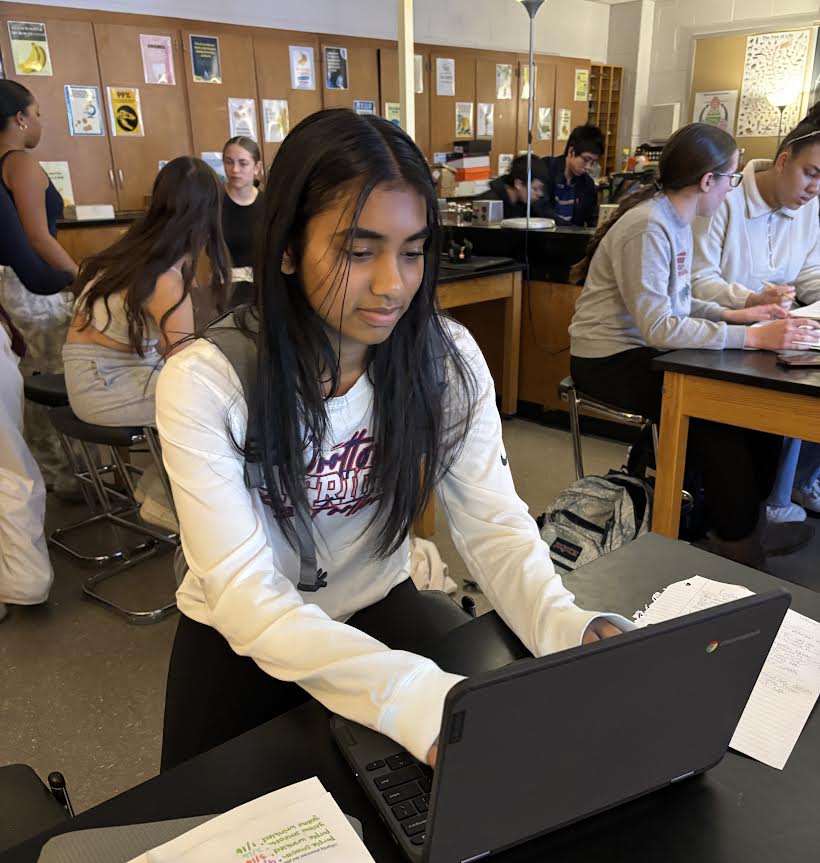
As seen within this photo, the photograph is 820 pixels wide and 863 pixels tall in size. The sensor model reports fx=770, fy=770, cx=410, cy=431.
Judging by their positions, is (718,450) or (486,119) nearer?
(718,450)

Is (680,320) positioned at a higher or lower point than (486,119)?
lower

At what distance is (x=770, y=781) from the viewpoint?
68cm

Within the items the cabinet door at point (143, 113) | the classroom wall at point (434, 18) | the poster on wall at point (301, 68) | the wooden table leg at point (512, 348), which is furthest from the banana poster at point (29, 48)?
the wooden table leg at point (512, 348)

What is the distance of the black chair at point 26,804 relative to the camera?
883 mm

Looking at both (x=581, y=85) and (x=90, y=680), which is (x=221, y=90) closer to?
(x=581, y=85)

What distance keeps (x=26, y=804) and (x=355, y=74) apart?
239 inches

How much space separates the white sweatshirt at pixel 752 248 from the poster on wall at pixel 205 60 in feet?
13.4

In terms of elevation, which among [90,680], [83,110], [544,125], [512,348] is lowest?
[90,680]

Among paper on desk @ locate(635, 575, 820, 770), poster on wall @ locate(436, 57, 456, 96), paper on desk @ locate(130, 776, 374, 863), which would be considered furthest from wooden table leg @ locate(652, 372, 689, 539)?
poster on wall @ locate(436, 57, 456, 96)

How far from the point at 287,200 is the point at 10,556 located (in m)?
1.62

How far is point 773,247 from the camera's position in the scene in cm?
258

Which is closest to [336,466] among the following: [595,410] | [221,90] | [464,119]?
[595,410]

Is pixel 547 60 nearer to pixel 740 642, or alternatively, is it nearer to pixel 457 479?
pixel 457 479

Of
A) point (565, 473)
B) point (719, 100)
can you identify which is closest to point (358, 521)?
point (565, 473)
